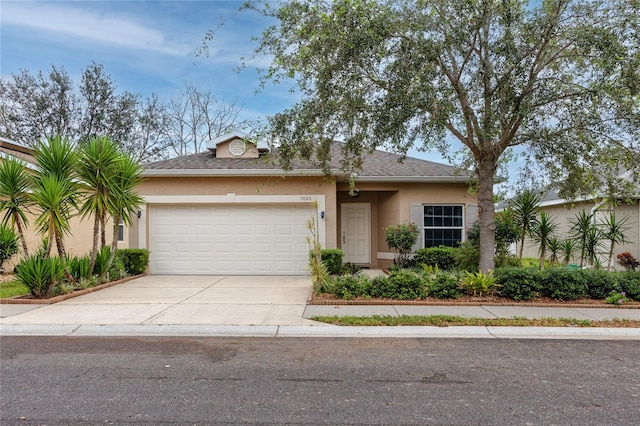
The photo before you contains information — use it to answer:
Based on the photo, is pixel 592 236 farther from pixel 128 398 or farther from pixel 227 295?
pixel 128 398

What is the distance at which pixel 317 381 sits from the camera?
453 cm

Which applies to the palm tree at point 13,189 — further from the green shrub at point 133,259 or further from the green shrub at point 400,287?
the green shrub at point 400,287

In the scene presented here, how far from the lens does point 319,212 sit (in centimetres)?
1284

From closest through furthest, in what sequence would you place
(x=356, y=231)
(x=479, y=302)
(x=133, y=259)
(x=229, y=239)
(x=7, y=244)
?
(x=479, y=302)
(x=7, y=244)
(x=133, y=259)
(x=229, y=239)
(x=356, y=231)

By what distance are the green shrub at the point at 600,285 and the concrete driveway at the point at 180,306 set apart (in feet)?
20.3

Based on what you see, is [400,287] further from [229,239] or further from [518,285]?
[229,239]

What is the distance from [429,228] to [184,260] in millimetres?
8294

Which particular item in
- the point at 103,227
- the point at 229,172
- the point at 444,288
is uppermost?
the point at 229,172

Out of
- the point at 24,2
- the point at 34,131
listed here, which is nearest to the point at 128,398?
the point at 24,2

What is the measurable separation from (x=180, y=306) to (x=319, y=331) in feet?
10.8

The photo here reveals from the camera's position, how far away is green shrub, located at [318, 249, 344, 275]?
11641mm

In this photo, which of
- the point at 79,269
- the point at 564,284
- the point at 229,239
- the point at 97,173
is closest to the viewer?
the point at 564,284

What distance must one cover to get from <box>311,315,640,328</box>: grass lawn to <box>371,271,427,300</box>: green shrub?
153 cm

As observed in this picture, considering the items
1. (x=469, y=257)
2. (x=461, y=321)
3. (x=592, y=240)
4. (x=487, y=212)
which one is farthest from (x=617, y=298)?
(x=461, y=321)
